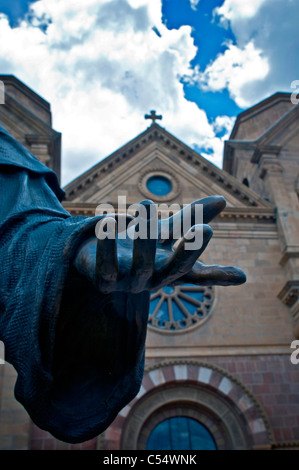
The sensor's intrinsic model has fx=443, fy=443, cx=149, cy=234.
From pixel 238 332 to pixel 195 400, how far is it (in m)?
2.24

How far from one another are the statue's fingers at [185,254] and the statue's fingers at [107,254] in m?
0.21

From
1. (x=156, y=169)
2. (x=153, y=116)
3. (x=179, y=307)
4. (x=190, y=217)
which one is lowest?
(x=190, y=217)

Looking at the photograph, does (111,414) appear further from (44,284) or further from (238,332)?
(238,332)

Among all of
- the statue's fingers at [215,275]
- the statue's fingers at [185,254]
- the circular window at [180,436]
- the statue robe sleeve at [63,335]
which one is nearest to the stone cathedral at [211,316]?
the circular window at [180,436]

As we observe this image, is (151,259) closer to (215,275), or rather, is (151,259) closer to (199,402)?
(215,275)

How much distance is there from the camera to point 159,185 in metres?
15.6

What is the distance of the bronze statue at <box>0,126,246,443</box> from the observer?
1.94 metres

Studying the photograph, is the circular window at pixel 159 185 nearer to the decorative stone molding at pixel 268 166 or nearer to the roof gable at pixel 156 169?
the roof gable at pixel 156 169

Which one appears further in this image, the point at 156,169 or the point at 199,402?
the point at 156,169

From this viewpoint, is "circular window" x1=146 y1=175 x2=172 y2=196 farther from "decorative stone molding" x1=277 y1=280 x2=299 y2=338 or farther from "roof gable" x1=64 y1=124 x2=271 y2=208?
"decorative stone molding" x1=277 y1=280 x2=299 y2=338

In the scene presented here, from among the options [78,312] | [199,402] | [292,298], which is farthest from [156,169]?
[78,312]

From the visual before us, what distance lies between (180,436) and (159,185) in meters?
8.23

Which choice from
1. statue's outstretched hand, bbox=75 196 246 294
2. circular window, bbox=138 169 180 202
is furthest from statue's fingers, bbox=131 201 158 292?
circular window, bbox=138 169 180 202

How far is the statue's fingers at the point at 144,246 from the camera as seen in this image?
175 cm
